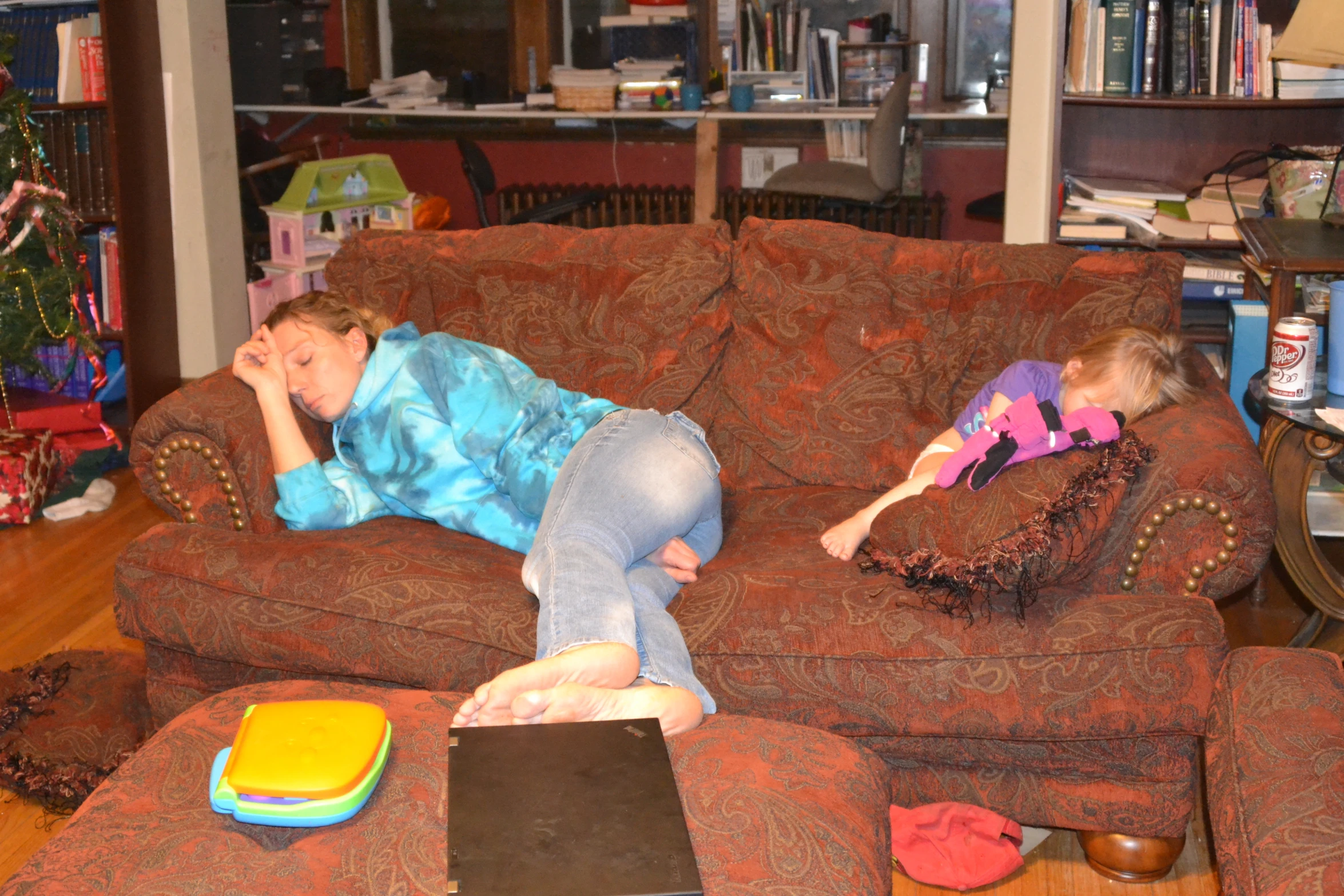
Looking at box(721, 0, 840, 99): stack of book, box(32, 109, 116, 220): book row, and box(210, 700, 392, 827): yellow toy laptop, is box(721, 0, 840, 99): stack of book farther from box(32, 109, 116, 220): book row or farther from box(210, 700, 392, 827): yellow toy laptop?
box(210, 700, 392, 827): yellow toy laptop

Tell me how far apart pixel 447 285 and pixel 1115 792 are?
1655 millimetres

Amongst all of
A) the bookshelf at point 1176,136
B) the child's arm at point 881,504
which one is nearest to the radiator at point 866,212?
the bookshelf at point 1176,136

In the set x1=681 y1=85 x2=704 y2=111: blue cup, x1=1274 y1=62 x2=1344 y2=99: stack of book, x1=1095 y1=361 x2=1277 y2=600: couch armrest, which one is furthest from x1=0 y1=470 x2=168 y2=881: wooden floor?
x1=1274 y1=62 x2=1344 y2=99: stack of book

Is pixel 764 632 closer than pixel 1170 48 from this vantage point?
Yes

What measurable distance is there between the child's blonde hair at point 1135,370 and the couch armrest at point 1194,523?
6.2 inches

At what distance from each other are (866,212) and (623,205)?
104 centimetres

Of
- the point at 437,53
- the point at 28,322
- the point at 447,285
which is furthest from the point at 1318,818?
the point at 437,53

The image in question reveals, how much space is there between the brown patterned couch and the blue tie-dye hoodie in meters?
0.06

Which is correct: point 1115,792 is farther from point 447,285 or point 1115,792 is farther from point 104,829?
point 447,285

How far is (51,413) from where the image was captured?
394 centimetres

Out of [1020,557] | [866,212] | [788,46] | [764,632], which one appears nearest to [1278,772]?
[1020,557]

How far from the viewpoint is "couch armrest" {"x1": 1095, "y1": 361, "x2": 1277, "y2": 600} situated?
1.91 meters

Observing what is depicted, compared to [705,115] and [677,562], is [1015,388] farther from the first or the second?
[705,115]

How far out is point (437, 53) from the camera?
557cm
